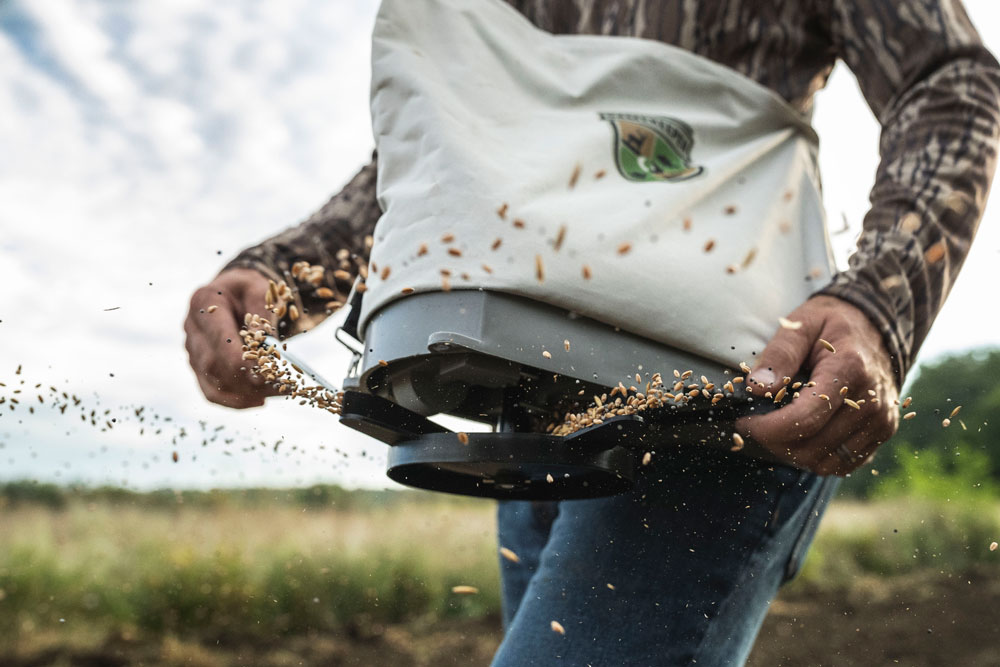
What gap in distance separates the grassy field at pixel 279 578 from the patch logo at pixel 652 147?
3.35m

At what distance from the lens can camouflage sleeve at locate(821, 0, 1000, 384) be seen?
2.51 ft

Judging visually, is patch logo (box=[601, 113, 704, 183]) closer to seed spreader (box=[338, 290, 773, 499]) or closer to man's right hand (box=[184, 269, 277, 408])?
seed spreader (box=[338, 290, 773, 499])

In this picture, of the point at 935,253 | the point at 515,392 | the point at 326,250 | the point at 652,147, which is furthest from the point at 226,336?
the point at 935,253

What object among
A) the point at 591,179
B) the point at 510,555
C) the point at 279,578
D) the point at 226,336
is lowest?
the point at 279,578

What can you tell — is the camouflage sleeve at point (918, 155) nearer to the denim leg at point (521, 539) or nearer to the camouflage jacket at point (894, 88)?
the camouflage jacket at point (894, 88)

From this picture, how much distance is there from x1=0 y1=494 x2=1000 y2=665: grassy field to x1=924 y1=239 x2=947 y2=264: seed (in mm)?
3340

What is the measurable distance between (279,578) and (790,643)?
2667 millimetres

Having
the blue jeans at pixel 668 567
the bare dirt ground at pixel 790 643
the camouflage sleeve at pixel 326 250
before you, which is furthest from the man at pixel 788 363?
the bare dirt ground at pixel 790 643

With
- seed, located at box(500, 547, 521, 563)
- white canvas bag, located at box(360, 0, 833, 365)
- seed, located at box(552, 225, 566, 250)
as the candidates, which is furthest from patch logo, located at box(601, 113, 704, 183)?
seed, located at box(500, 547, 521, 563)

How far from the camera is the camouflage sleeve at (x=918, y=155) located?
2.51ft

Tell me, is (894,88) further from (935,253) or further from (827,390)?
(827,390)

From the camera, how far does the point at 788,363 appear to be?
0.70 meters

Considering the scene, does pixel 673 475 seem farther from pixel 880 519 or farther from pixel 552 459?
pixel 880 519

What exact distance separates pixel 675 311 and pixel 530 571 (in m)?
0.53
